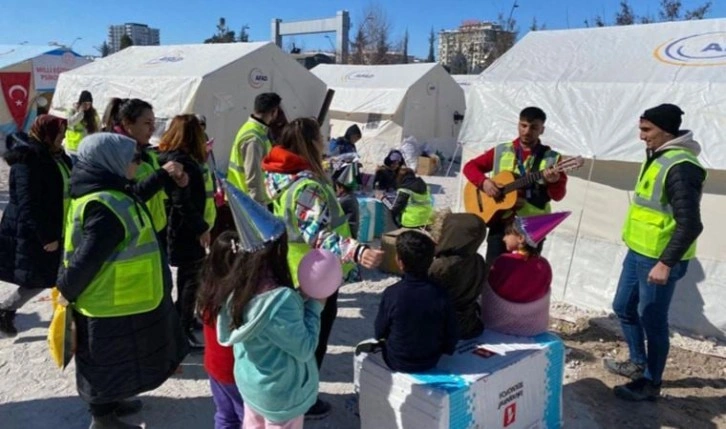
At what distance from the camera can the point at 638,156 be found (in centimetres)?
519

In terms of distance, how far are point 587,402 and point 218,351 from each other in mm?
2620

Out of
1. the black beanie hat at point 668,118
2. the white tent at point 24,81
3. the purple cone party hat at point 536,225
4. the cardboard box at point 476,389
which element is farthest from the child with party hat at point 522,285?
the white tent at point 24,81

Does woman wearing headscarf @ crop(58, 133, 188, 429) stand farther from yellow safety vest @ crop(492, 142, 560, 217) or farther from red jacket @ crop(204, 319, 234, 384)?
yellow safety vest @ crop(492, 142, 560, 217)

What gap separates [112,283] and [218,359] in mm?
681

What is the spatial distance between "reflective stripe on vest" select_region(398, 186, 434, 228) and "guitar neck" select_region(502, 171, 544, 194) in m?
2.60

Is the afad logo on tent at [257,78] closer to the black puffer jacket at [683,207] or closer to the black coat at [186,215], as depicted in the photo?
the black coat at [186,215]

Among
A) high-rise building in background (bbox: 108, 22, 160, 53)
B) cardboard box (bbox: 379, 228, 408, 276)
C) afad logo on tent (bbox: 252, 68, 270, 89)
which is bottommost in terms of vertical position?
cardboard box (bbox: 379, 228, 408, 276)

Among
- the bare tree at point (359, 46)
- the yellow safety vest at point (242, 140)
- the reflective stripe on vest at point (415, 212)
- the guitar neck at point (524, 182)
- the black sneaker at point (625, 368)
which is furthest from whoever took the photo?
the bare tree at point (359, 46)

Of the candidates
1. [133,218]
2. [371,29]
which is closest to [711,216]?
[133,218]

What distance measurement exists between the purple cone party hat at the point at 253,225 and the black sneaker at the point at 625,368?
3007 mm

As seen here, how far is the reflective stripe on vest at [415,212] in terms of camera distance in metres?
7.29

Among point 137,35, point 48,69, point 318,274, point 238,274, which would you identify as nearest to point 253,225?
point 238,274

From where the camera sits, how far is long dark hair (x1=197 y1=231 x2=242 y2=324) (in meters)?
2.53

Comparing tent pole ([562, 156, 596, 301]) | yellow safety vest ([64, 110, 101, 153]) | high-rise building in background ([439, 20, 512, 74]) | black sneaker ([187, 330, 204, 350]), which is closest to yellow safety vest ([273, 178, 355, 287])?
black sneaker ([187, 330, 204, 350])
